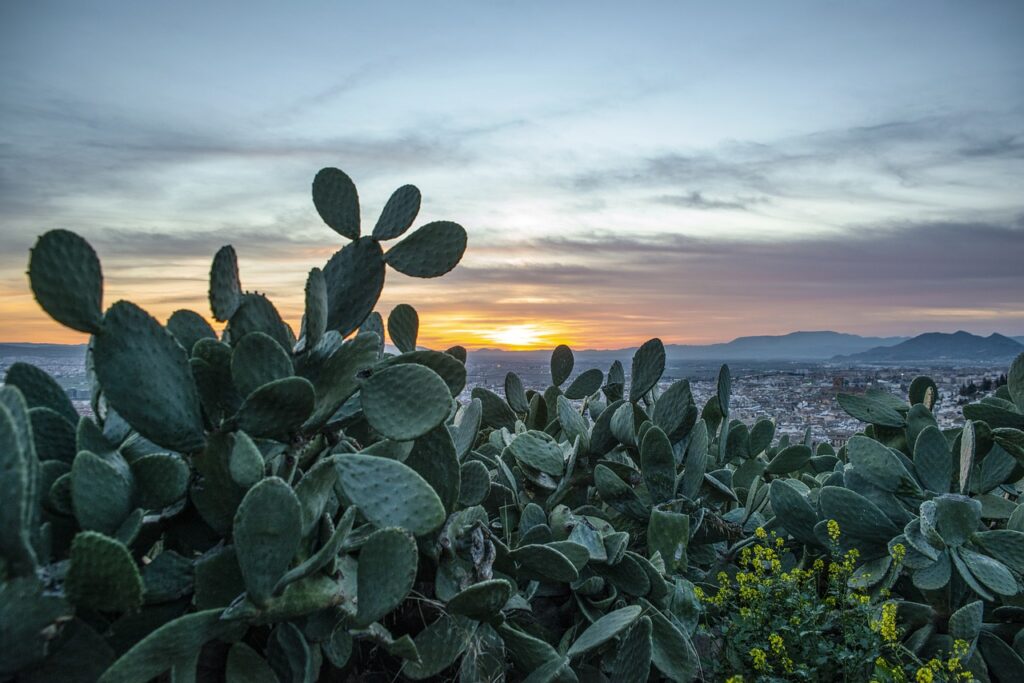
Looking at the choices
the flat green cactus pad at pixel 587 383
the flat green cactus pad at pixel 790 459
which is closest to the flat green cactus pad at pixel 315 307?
the flat green cactus pad at pixel 587 383

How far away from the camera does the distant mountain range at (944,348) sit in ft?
130

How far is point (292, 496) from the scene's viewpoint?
159 centimetres

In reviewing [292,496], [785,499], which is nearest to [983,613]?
[785,499]

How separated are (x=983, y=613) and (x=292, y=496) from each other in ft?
8.69

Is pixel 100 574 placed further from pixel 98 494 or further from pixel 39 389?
pixel 39 389

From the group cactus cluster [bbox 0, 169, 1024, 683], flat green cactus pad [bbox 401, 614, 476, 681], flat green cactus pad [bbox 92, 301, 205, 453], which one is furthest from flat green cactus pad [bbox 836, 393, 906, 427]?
flat green cactus pad [bbox 92, 301, 205, 453]

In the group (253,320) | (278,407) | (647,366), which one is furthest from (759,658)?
(253,320)

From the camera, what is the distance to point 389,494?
182 centimetres

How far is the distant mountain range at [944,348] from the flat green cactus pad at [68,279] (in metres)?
41.0

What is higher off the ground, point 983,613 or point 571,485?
point 571,485

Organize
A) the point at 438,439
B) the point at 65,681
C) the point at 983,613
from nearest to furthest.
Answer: the point at 65,681
the point at 438,439
the point at 983,613

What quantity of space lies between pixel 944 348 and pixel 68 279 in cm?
5018

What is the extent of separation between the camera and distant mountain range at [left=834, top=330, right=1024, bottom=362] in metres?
39.7

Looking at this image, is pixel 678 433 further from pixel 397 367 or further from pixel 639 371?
pixel 397 367
